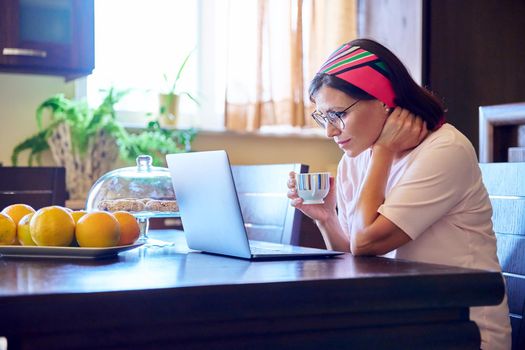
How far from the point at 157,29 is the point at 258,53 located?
50 centimetres

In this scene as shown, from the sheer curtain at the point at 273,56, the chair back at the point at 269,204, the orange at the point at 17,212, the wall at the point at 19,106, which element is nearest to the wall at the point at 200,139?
the wall at the point at 19,106

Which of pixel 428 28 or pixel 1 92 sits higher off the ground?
pixel 428 28

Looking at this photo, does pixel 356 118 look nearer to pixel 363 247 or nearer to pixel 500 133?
pixel 363 247

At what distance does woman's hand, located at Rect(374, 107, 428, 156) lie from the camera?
1.65m

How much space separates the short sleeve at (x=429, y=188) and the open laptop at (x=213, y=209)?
0.56 feet

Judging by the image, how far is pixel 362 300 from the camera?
1027 millimetres

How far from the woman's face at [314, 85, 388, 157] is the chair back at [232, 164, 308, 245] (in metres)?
0.31

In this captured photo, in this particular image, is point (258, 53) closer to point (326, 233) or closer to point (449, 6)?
point (449, 6)

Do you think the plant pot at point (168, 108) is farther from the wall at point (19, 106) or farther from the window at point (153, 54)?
the wall at point (19, 106)

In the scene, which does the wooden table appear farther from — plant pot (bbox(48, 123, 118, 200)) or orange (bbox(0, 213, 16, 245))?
plant pot (bbox(48, 123, 118, 200))

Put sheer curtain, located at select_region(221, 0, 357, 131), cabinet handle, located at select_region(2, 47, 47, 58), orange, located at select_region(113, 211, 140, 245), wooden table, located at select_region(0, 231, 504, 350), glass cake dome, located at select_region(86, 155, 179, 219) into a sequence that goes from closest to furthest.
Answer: wooden table, located at select_region(0, 231, 504, 350)
orange, located at select_region(113, 211, 140, 245)
glass cake dome, located at select_region(86, 155, 179, 219)
cabinet handle, located at select_region(2, 47, 47, 58)
sheer curtain, located at select_region(221, 0, 357, 131)

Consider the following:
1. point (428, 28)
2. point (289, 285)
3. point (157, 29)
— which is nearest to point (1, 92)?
point (157, 29)

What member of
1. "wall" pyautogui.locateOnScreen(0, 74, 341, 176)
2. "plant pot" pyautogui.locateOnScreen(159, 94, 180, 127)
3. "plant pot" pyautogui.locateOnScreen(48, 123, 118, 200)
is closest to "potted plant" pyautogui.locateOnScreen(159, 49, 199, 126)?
"plant pot" pyautogui.locateOnScreen(159, 94, 180, 127)

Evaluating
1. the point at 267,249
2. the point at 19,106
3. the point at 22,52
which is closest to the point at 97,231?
the point at 267,249
